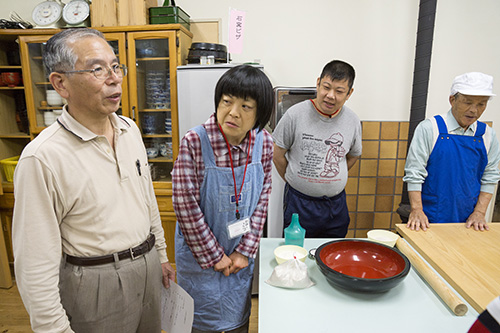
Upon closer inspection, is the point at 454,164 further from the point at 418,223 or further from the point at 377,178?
the point at 377,178

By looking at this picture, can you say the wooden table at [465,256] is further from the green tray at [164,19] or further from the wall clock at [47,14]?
the wall clock at [47,14]

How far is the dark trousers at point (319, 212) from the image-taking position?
6.55 feet

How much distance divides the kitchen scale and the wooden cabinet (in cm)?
12

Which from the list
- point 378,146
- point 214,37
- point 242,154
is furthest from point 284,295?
point 214,37

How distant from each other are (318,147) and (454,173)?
2.52ft

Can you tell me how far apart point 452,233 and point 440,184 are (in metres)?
0.40

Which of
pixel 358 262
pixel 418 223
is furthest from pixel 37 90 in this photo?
pixel 418 223

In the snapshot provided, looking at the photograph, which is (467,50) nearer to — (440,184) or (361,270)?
(440,184)

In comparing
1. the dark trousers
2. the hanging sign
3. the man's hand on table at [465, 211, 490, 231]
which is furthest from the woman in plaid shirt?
the hanging sign

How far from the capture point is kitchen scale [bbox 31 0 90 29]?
8.48 feet

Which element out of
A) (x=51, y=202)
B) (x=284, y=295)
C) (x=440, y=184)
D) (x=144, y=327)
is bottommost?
(x=144, y=327)

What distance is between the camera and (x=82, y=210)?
983 mm

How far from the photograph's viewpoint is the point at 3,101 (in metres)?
2.89

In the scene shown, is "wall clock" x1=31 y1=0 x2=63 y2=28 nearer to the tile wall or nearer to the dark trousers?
the dark trousers
